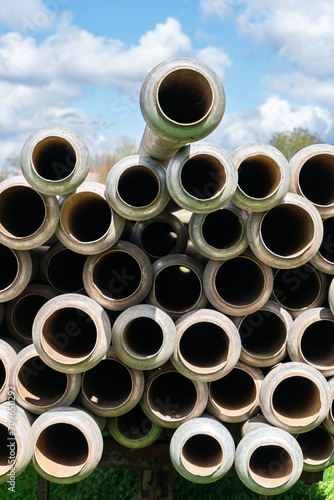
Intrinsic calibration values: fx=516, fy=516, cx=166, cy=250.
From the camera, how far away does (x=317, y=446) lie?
131 inches

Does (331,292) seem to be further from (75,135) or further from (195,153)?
(75,135)

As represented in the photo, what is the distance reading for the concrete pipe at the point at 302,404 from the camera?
3.02 metres

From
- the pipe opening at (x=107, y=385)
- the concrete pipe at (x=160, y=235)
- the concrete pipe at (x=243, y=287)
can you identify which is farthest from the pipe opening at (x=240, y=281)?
the pipe opening at (x=107, y=385)

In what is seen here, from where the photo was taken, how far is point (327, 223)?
12.1 ft

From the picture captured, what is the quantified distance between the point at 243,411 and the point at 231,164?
1.55 m

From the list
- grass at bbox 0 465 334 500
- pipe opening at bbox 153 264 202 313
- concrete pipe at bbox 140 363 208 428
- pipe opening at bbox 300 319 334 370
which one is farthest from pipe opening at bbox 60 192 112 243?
grass at bbox 0 465 334 500

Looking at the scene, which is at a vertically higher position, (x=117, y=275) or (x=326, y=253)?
(x=326, y=253)

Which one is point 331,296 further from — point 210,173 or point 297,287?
point 210,173

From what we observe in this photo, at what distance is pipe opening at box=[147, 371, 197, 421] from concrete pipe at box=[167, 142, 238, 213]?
1177 millimetres

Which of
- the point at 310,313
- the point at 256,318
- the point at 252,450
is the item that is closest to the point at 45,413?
the point at 252,450

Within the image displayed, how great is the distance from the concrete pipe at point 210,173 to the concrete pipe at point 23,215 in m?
0.76

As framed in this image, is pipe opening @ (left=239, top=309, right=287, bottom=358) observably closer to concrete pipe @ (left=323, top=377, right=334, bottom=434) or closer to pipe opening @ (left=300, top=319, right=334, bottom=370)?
pipe opening @ (left=300, top=319, right=334, bottom=370)

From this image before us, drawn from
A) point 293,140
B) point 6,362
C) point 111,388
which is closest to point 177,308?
point 111,388

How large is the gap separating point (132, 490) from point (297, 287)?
2.53m
